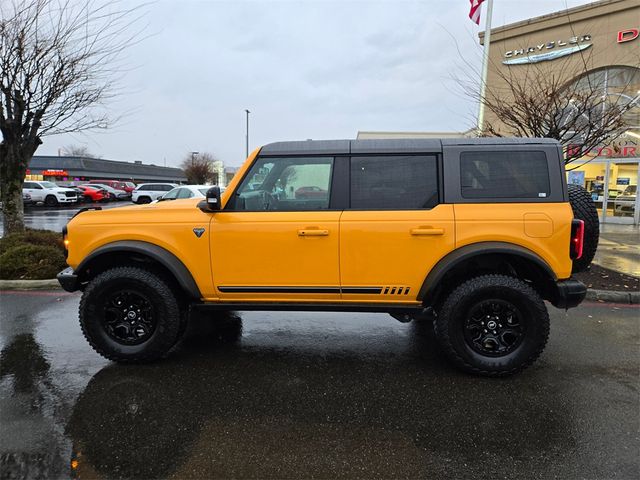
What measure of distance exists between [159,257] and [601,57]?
16223mm

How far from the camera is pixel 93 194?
2880 cm

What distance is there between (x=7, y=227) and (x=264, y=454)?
821 centimetres

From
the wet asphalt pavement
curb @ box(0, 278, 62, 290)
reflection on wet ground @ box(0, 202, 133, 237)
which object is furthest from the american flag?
curb @ box(0, 278, 62, 290)

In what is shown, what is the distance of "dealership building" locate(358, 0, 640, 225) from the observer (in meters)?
13.4

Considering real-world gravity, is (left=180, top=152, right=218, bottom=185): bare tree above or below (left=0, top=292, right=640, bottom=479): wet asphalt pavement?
above

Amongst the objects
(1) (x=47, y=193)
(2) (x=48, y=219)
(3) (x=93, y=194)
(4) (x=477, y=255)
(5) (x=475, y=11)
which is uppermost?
(5) (x=475, y=11)

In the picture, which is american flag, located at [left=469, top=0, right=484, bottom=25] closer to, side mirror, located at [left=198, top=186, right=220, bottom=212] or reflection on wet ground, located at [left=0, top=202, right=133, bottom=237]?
reflection on wet ground, located at [left=0, top=202, right=133, bottom=237]

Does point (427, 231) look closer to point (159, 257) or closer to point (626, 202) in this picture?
point (159, 257)

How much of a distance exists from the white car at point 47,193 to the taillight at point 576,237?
2821cm

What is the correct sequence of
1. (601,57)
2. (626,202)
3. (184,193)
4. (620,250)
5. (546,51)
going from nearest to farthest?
(620,250) < (601,57) < (184,193) < (626,202) < (546,51)

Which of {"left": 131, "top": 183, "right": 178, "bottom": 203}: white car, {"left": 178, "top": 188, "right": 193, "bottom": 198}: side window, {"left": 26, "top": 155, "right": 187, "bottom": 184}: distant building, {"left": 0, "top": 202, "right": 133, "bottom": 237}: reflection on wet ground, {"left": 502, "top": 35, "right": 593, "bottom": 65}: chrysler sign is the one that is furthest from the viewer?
{"left": 26, "top": 155, "right": 187, "bottom": 184}: distant building

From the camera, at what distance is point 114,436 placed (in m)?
2.60

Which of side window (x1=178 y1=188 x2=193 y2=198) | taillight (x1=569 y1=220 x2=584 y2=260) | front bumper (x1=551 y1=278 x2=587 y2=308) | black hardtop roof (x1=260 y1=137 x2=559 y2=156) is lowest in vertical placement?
front bumper (x1=551 y1=278 x2=587 y2=308)

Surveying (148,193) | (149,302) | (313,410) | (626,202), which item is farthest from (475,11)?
(148,193)
